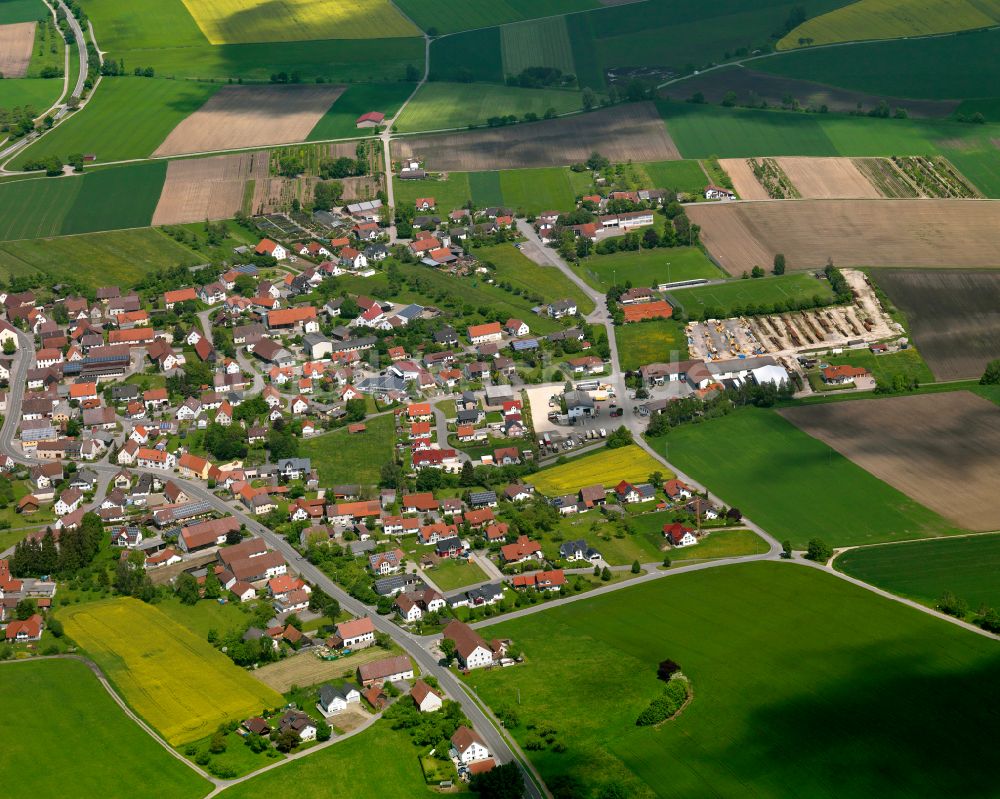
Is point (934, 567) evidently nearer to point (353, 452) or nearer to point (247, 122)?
point (353, 452)

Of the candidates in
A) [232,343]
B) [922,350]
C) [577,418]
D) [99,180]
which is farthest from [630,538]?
[99,180]

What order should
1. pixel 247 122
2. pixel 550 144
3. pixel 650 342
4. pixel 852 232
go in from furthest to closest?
1. pixel 247 122
2. pixel 550 144
3. pixel 852 232
4. pixel 650 342

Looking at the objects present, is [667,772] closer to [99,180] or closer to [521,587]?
[521,587]

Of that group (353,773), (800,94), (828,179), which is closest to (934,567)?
(353,773)

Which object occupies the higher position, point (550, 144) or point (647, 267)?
point (550, 144)

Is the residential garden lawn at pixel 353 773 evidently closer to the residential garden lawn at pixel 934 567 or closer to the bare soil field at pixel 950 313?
the residential garden lawn at pixel 934 567

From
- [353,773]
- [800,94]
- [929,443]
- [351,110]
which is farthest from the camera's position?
[800,94]

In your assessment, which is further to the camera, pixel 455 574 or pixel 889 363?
pixel 889 363

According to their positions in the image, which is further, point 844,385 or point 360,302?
point 360,302
